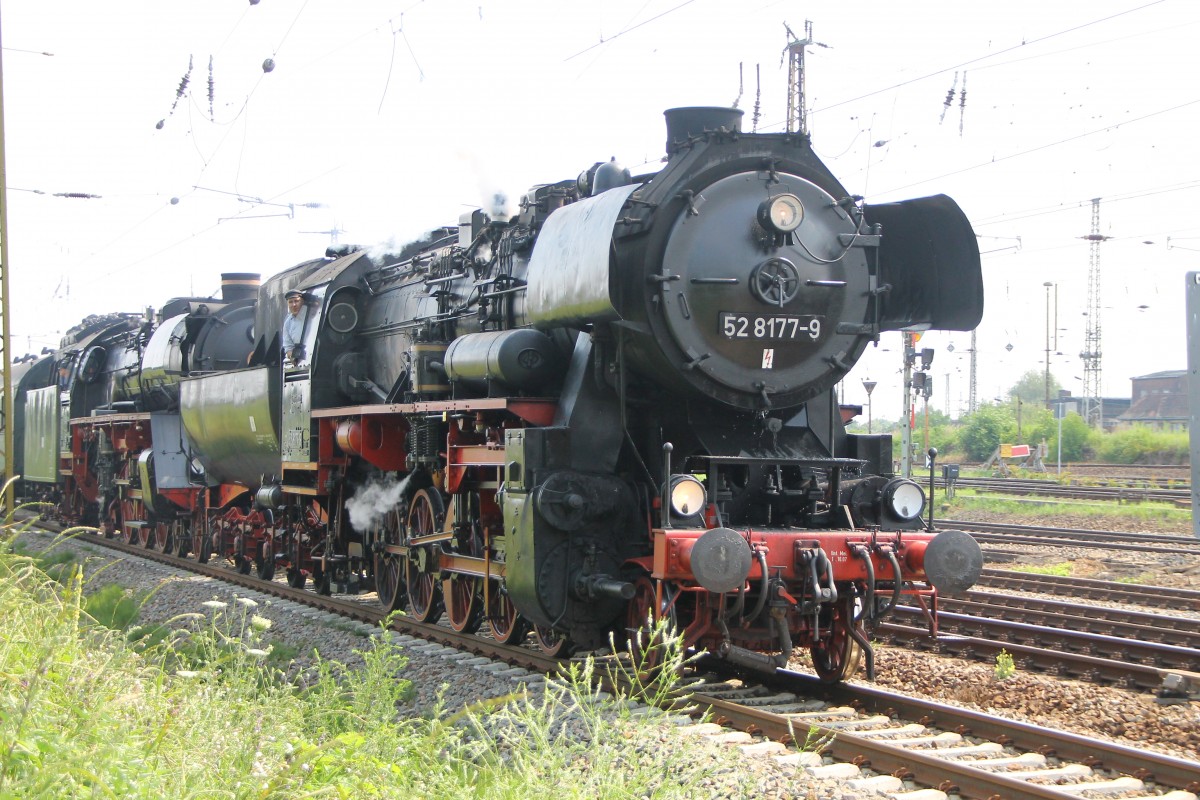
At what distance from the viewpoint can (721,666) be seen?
835 cm

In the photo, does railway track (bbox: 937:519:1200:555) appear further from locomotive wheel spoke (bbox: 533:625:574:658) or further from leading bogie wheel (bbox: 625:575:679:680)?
leading bogie wheel (bbox: 625:575:679:680)

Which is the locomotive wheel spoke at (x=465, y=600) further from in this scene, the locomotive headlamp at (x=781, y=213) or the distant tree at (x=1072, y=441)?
the distant tree at (x=1072, y=441)

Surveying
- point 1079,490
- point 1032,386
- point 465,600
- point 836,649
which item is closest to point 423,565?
point 465,600

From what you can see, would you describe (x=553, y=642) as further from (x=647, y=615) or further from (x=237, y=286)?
(x=237, y=286)

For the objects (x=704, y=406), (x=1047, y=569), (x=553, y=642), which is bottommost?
(x=1047, y=569)

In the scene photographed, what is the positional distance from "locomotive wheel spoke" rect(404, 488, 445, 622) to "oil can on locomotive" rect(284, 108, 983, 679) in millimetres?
739

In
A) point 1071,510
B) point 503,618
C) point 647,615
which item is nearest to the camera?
point 647,615

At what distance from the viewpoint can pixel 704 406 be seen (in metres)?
8.02

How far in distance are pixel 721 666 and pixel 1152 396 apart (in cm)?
6991

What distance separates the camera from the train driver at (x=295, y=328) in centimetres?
1197

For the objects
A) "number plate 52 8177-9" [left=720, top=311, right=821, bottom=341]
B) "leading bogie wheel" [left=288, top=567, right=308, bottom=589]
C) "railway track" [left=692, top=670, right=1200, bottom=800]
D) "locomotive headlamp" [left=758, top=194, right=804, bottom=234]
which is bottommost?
"leading bogie wheel" [left=288, top=567, right=308, bottom=589]

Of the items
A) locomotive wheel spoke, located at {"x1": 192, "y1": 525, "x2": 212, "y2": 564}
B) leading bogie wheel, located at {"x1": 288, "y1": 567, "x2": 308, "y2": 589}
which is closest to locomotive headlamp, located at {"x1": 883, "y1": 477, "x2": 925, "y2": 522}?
leading bogie wheel, located at {"x1": 288, "y1": 567, "x2": 308, "y2": 589}

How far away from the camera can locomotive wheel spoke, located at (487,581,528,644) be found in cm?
882

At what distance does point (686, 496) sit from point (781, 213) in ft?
6.62
